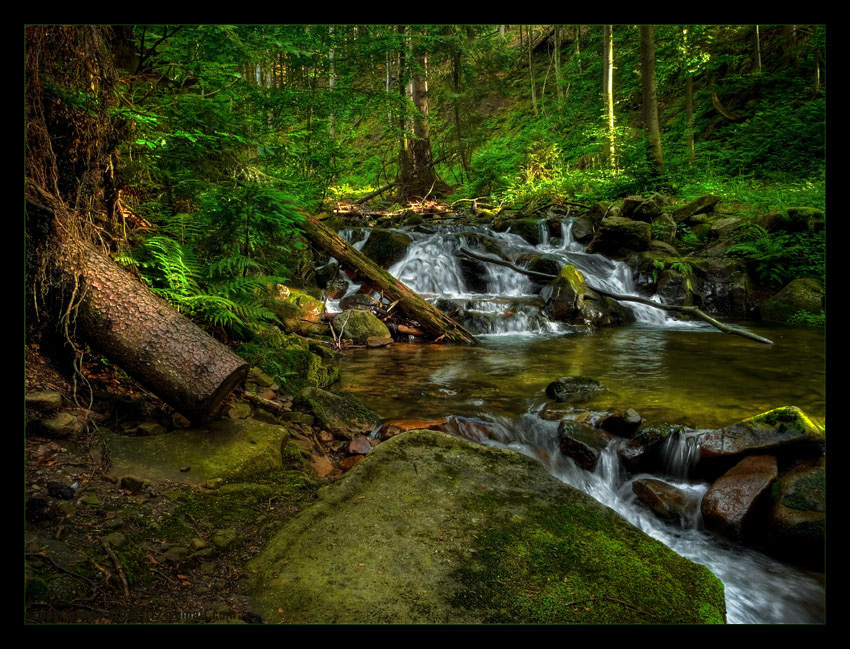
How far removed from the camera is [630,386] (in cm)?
573

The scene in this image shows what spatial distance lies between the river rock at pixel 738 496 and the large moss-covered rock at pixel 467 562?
1.23 meters

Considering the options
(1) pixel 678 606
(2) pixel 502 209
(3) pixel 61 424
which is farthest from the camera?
(2) pixel 502 209

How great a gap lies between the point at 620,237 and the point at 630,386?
773cm

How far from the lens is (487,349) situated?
7.83 metres

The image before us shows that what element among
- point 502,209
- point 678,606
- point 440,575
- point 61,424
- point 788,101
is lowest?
point 678,606

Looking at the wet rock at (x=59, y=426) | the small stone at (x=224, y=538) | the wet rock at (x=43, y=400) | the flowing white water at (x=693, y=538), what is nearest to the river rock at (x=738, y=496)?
the flowing white water at (x=693, y=538)

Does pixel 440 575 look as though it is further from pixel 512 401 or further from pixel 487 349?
pixel 487 349

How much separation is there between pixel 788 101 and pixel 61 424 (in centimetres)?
2340

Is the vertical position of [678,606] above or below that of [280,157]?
below

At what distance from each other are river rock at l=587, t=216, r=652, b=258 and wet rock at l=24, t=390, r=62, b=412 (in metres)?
12.3

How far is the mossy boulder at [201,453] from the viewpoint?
2602mm

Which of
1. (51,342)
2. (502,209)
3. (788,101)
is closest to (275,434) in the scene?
(51,342)

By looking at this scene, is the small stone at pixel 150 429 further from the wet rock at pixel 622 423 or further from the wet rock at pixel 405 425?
the wet rock at pixel 622 423

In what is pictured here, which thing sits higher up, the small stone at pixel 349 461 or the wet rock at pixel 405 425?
the wet rock at pixel 405 425
